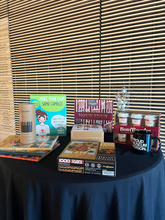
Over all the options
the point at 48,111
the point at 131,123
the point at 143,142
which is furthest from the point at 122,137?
the point at 48,111

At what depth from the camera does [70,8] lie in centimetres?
240

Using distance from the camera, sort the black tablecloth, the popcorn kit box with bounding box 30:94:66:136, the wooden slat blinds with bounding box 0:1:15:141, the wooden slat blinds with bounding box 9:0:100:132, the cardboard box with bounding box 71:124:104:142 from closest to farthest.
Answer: the black tablecloth < the cardboard box with bounding box 71:124:104:142 < the popcorn kit box with bounding box 30:94:66:136 < the wooden slat blinds with bounding box 9:0:100:132 < the wooden slat blinds with bounding box 0:1:15:141

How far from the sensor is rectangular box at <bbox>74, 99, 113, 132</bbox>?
4.44ft

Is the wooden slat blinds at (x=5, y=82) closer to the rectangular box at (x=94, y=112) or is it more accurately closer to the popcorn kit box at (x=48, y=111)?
the popcorn kit box at (x=48, y=111)

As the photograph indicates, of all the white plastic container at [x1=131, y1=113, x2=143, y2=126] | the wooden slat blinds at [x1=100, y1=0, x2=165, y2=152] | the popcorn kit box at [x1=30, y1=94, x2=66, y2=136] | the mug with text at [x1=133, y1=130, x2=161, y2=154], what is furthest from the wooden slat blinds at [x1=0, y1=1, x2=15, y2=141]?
the mug with text at [x1=133, y1=130, x2=161, y2=154]

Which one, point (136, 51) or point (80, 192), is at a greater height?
point (136, 51)

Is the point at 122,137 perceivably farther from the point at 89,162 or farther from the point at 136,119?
the point at 89,162

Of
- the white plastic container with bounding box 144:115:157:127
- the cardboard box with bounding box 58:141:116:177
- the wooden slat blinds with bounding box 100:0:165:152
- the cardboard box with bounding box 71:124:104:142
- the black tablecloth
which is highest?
the wooden slat blinds with bounding box 100:0:165:152

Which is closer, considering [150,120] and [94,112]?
[150,120]

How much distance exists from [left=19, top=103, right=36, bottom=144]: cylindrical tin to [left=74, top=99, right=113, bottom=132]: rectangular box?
45cm

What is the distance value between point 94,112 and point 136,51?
4.08ft

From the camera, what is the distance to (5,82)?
3.22 meters

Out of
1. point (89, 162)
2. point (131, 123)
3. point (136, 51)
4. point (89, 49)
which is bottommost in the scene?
point (89, 162)

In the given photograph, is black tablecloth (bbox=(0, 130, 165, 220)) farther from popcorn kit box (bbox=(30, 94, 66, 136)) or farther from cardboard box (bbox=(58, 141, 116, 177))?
popcorn kit box (bbox=(30, 94, 66, 136))
